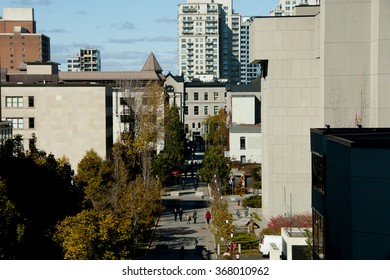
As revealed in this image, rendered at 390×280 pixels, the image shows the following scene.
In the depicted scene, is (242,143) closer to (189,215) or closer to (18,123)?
(18,123)

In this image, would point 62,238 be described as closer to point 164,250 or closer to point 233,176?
point 164,250

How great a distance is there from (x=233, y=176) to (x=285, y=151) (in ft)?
65.5

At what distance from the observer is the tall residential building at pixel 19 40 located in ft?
511

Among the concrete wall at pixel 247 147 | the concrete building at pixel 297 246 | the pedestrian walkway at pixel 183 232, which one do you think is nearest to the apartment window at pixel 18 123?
the pedestrian walkway at pixel 183 232

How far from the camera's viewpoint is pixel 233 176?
199ft

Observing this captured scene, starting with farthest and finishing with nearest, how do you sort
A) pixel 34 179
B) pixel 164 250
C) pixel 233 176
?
pixel 233 176 < pixel 164 250 < pixel 34 179

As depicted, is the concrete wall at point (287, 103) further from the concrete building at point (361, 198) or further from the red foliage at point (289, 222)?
the concrete building at point (361, 198)

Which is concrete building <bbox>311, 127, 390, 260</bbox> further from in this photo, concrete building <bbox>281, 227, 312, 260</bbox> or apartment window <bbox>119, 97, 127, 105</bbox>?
apartment window <bbox>119, 97, 127, 105</bbox>

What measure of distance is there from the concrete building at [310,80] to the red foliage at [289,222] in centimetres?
208

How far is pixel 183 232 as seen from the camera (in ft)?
134

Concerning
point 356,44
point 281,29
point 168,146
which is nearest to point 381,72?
point 356,44

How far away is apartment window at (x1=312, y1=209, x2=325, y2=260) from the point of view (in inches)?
741

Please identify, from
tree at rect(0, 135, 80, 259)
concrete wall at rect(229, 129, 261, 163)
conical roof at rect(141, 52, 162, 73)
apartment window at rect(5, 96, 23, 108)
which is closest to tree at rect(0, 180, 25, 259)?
tree at rect(0, 135, 80, 259)

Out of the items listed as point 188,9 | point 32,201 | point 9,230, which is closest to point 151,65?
point 188,9
